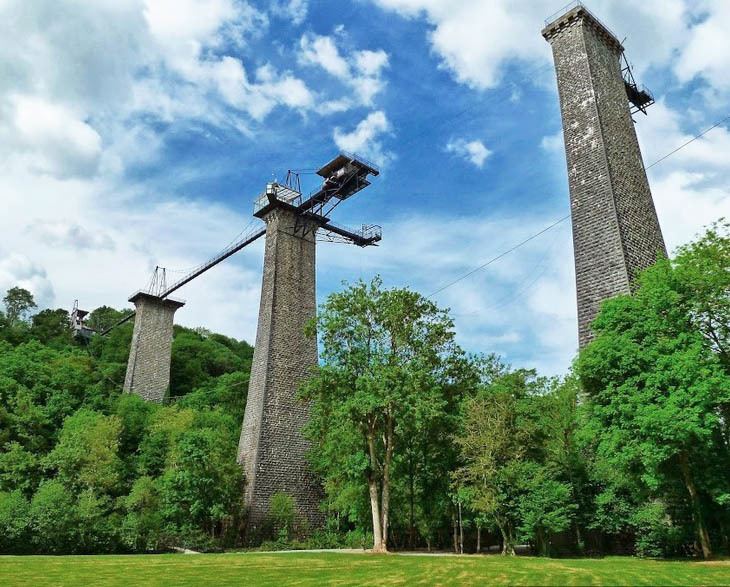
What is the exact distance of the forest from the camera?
20.6 metres

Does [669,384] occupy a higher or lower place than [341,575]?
higher

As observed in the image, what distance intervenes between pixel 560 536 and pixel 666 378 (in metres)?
11.5

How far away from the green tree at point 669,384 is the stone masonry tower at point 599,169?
4.85 metres

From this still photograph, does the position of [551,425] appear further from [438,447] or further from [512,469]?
[438,447]

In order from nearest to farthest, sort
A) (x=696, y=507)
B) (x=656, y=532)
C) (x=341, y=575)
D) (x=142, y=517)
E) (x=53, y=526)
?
1. (x=341, y=575)
2. (x=696, y=507)
3. (x=656, y=532)
4. (x=53, y=526)
5. (x=142, y=517)

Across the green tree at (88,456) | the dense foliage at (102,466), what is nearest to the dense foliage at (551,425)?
the dense foliage at (102,466)

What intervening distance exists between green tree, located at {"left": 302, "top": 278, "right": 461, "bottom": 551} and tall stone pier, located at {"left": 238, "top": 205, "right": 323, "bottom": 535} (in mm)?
6453

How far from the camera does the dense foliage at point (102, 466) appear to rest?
2488cm

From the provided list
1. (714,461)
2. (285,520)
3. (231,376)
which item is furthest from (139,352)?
(714,461)

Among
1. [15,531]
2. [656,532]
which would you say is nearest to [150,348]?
[15,531]

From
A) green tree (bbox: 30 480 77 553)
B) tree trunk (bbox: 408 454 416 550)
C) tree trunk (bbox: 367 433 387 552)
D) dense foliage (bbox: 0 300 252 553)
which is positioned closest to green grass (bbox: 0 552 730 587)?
tree trunk (bbox: 367 433 387 552)

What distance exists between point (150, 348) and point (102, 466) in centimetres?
1992

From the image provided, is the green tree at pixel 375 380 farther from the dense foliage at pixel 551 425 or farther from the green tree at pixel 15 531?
the green tree at pixel 15 531

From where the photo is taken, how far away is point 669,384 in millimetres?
19938
